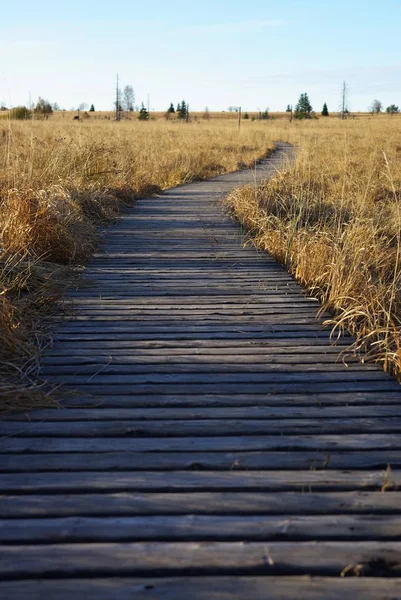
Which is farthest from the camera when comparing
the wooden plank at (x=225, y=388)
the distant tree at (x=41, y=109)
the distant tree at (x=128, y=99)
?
the distant tree at (x=128, y=99)

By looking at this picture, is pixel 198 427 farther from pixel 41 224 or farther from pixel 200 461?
pixel 41 224

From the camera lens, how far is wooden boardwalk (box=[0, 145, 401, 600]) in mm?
1656

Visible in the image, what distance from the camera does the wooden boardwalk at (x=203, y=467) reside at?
65.2 inches

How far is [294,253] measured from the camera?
5.64 metres

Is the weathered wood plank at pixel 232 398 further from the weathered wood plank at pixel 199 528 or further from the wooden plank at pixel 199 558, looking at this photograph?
the wooden plank at pixel 199 558

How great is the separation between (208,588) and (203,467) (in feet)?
2.07

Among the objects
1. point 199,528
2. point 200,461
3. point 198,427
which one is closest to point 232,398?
point 198,427

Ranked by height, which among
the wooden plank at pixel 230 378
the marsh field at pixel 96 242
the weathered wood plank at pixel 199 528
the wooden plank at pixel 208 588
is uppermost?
the marsh field at pixel 96 242

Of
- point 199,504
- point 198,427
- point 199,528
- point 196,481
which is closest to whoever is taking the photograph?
point 199,528

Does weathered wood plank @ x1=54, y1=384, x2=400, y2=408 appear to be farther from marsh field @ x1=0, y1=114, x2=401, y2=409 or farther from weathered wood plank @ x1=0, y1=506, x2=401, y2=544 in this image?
weathered wood plank @ x1=0, y1=506, x2=401, y2=544

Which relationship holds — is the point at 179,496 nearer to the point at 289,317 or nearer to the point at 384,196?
the point at 289,317

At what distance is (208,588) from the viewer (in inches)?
62.8

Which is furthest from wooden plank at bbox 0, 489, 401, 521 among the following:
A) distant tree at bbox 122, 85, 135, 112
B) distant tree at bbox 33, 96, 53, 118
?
distant tree at bbox 122, 85, 135, 112

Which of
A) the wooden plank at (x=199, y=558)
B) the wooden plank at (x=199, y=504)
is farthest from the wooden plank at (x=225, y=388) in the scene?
the wooden plank at (x=199, y=558)
